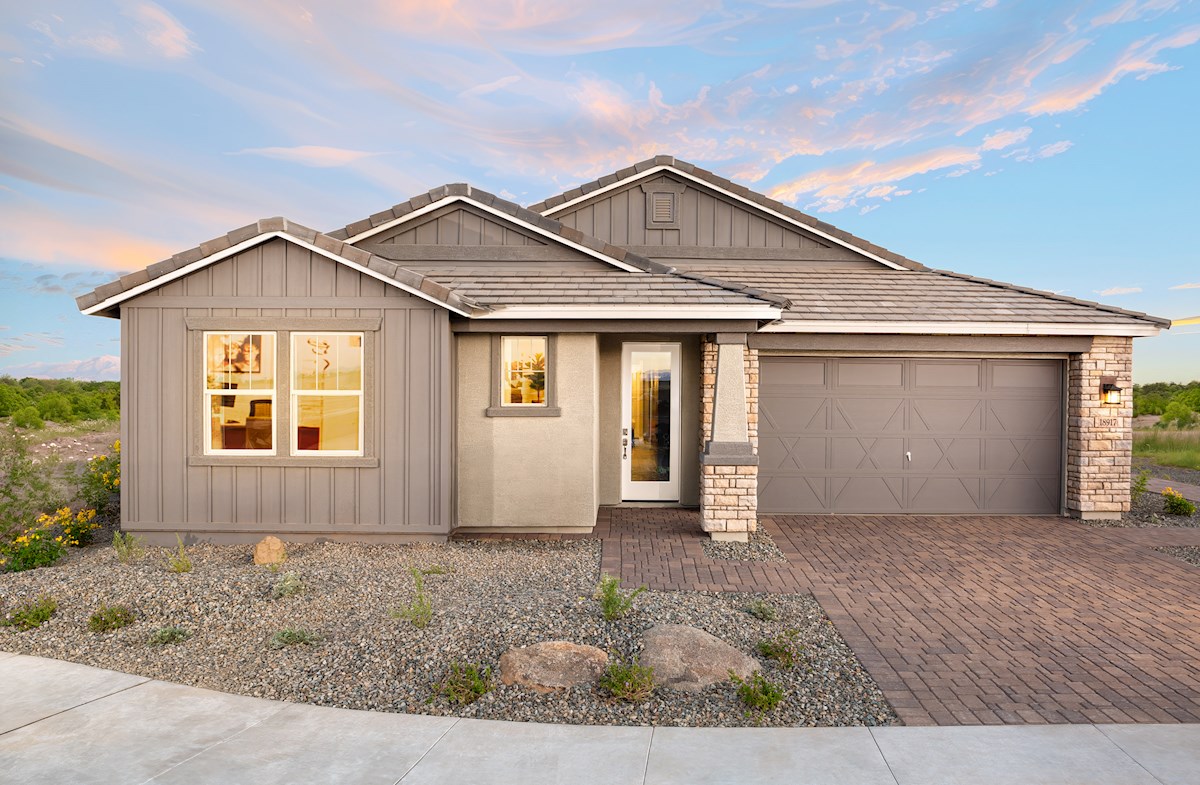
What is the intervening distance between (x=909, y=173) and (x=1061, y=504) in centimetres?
919

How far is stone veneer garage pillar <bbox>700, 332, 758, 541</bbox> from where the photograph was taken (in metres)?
8.41

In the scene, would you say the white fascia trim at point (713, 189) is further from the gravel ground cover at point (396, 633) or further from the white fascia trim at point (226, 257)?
the gravel ground cover at point (396, 633)

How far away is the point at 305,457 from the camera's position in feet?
25.9

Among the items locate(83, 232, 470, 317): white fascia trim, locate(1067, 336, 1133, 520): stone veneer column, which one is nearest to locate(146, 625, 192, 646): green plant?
locate(83, 232, 470, 317): white fascia trim

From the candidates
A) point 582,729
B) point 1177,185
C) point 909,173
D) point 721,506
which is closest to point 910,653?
point 582,729

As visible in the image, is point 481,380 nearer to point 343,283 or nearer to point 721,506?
point 343,283

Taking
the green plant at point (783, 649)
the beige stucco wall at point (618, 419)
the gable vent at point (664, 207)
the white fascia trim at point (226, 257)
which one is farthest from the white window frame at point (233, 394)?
the gable vent at point (664, 207)

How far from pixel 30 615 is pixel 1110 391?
13149mm

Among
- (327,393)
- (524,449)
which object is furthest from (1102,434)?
(327,393)

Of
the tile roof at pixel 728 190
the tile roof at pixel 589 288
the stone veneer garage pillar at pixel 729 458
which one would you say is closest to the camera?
the tile roof at pixel 589 288

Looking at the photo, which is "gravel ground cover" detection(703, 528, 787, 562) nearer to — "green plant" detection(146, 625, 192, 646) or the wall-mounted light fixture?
"green plant" detection(146, 625, 192, 646)

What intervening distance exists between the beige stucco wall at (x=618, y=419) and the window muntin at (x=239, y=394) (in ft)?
15.3

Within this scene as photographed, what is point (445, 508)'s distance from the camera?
26.0 feet

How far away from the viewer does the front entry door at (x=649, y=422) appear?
1027 cm
